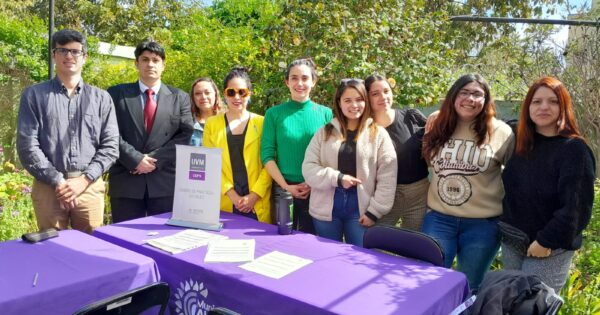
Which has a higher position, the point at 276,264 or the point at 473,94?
the point at 473,94

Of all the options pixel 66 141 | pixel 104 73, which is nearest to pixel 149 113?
pixel 66 141

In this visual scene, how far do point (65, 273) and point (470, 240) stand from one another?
2.32 metres

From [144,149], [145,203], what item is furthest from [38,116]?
[145,203]

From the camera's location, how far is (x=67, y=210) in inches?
134

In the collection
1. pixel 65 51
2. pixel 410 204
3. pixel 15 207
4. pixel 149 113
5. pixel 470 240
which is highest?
pixel 65 51

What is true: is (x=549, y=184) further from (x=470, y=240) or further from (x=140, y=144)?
(x=140, y=144)

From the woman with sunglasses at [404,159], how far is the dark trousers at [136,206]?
1.74 m

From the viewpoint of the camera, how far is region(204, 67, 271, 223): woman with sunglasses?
349cm

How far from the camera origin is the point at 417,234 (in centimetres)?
266

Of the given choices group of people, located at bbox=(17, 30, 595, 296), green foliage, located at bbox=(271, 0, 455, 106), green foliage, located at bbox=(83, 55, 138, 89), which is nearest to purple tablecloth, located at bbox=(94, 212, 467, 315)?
group of people, located at bbox=(17, 30, 595, 296)

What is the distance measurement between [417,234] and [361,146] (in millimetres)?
786

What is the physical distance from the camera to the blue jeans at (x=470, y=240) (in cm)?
294

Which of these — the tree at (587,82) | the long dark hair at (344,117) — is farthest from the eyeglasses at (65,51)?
the tree at (587,82)

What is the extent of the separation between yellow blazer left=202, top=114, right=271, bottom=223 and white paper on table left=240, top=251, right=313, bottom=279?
39.7 inches
